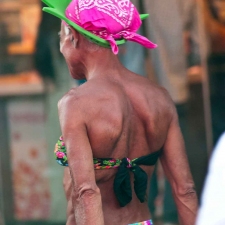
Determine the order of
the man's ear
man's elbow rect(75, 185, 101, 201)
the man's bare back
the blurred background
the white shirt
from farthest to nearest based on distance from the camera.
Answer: the blurred background
the man's ear
the man's bare back
man's elbow rect(75, 185, 101, 201)
the white shirt

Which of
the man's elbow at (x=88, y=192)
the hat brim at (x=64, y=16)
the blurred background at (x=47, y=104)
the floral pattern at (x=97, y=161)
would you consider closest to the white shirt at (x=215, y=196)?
the man's elbow at (x=88, y=192)

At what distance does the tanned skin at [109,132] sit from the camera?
8.92 ft

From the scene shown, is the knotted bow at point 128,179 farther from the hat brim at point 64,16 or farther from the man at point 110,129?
the hat brim at point 64,16

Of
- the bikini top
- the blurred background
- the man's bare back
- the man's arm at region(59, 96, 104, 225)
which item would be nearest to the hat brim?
the man's bare back

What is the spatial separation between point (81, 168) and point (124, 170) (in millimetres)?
257

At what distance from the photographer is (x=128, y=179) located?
2.93m

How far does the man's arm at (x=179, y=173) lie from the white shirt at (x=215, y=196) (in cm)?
149

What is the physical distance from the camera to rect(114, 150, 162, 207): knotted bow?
9.48 ft

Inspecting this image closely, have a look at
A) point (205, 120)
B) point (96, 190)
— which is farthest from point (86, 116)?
point (205, 120)

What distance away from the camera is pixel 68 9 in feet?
9.70

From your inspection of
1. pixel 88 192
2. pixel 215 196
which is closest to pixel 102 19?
pixel 88 192

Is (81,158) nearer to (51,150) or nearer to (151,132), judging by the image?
(151,132)

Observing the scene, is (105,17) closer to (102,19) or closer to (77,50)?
(102,19)

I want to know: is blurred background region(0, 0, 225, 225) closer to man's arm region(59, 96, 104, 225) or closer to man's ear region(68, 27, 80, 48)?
man's ear region(68, 27, 80, 48)
